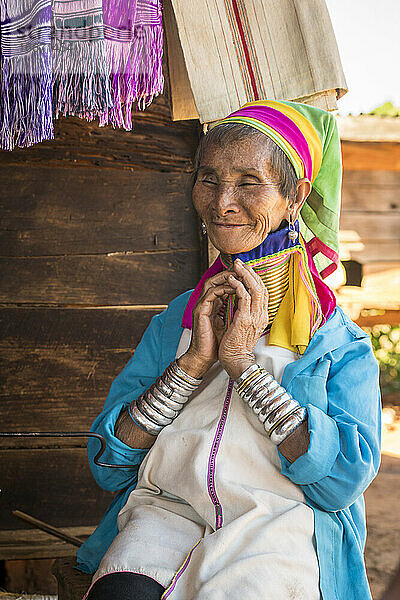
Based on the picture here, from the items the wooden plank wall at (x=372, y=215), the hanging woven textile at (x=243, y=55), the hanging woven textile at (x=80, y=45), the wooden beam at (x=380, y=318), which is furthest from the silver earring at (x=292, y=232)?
the wooden beam at (x=380, y=318)

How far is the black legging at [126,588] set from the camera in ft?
4.73

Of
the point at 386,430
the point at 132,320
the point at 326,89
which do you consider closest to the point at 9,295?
the point at 132,320

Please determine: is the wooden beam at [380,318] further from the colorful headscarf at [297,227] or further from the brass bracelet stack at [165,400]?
the brass bracelet stack at [165,400]

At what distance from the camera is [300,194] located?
1.78 meters

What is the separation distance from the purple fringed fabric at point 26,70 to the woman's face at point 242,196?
0.68 m

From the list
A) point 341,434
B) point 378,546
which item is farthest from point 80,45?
point 378,546

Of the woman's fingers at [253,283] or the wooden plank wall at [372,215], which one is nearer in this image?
the woman's fingers at [253,283]

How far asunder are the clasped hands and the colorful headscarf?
0.05 metres

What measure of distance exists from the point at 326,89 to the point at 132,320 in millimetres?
1291

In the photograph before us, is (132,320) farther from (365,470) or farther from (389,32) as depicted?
(389,32)

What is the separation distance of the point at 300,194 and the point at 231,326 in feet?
1.35

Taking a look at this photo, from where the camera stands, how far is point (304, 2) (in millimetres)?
2096

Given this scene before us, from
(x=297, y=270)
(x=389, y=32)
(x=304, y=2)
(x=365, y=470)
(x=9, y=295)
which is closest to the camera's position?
(x=365, y=470)

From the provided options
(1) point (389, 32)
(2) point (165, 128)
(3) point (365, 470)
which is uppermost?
(1) point (389, 32)
